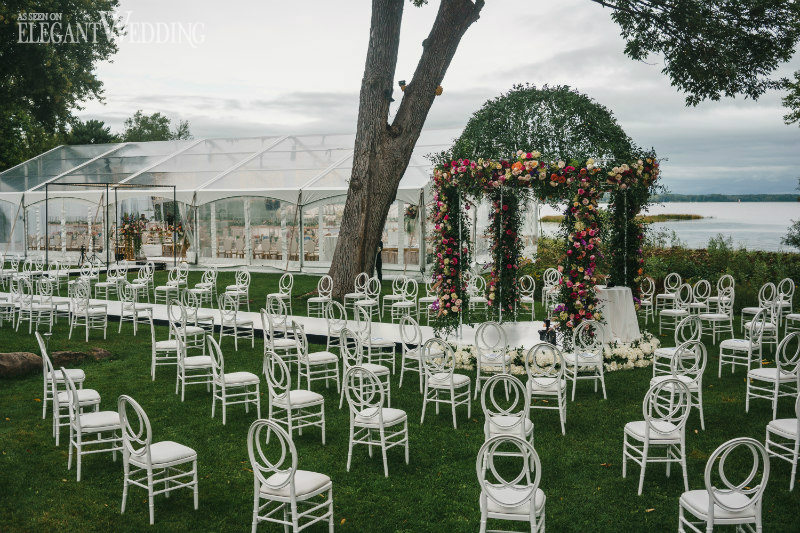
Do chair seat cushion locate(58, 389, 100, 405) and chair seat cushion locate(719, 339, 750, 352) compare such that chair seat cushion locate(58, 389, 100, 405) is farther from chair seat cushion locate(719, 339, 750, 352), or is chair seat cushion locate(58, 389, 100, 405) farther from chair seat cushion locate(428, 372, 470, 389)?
chair seat cushion locate(719, 339, 750, 352)

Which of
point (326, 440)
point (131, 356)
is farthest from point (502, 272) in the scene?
point (131, 356)

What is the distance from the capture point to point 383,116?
13.6m

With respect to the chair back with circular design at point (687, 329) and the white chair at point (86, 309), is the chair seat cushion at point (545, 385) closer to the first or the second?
the chair back with circular design at point (687, 329)

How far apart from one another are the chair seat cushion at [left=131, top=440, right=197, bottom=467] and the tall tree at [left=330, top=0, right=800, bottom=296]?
30.4ft

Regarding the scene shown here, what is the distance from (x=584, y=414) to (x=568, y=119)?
5.83m

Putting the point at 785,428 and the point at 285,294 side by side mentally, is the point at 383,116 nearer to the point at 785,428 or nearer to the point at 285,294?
the point at 285,294

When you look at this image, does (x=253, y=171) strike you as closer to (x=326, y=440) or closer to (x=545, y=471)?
(x=326, y=440)

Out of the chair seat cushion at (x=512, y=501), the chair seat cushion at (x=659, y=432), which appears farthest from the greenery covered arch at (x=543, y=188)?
the chair seat cushion at (x=512, y=501)

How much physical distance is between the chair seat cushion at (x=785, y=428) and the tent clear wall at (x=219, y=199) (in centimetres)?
1367

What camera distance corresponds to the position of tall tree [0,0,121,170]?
1698cm

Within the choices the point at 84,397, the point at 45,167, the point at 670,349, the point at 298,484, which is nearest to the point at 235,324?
the point at 84,397

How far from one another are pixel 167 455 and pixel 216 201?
18.3m

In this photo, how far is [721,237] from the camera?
17.2 metres

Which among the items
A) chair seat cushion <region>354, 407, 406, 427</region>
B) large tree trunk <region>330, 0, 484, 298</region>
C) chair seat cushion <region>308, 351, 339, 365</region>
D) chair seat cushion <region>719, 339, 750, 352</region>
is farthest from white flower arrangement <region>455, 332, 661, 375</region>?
large tree trunk <region>330, 0, 484, 298</region>
